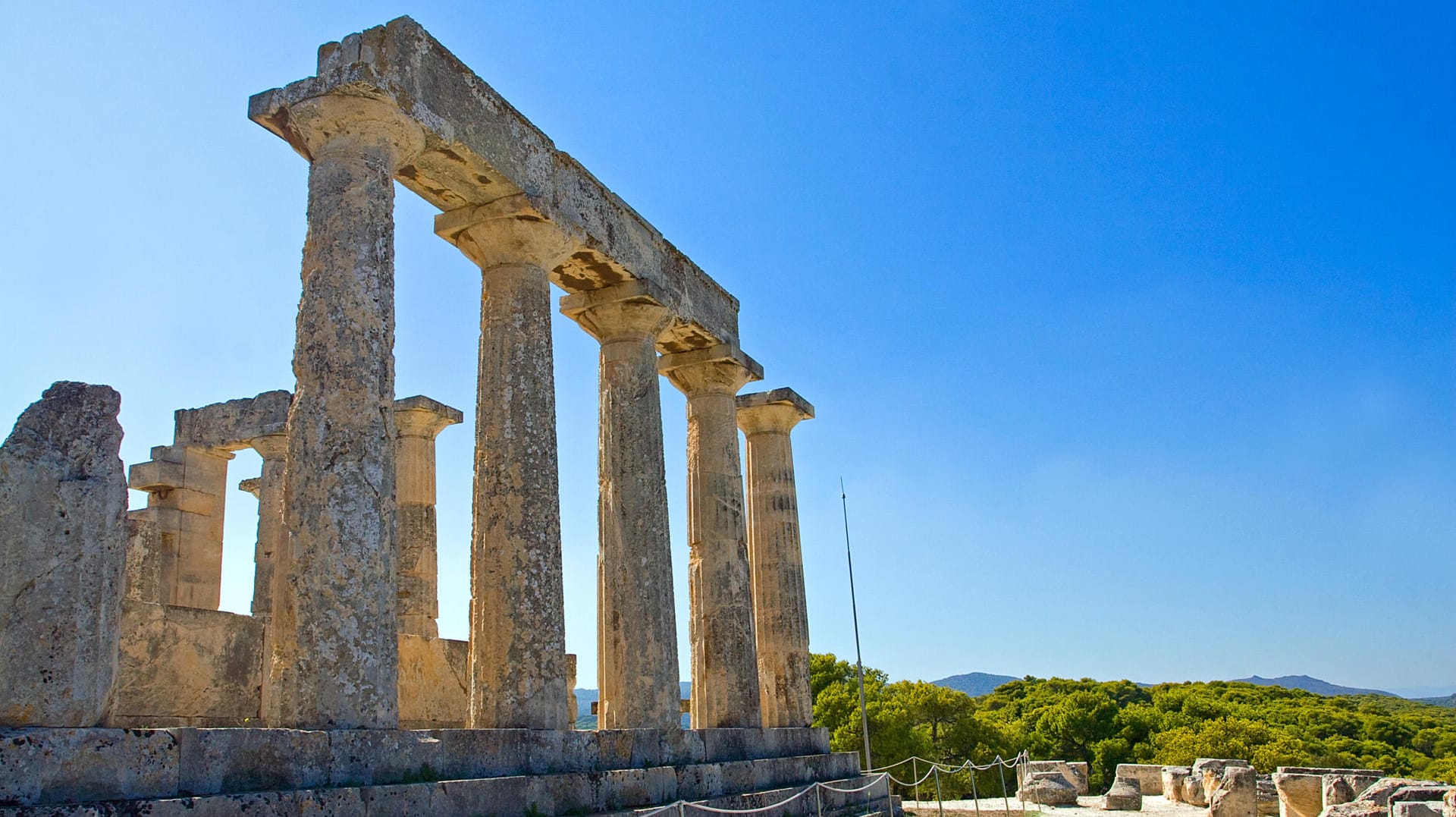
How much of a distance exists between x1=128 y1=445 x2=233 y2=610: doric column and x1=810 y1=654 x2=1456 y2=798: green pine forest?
31228mm

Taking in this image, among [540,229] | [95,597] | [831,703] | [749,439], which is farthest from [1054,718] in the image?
[95,597]

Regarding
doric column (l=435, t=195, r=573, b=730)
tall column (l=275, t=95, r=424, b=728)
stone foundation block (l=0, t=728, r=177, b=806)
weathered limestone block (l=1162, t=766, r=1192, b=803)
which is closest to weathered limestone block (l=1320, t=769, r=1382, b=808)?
weathered limestone block (l=1162, t=766, r=1192, b=803)

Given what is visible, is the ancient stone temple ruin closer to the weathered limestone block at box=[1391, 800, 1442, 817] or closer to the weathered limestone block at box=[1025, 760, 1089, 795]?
the weathered limestone block at box=[1391, 800, 1442, 817]

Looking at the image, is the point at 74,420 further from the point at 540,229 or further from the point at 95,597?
the point at 540,229

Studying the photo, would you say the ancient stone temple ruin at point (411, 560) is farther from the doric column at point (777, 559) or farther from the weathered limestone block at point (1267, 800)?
the weathered limestone block at point (1267, 800)

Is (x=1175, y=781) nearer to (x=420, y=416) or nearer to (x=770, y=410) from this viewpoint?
(x=770, y=410)

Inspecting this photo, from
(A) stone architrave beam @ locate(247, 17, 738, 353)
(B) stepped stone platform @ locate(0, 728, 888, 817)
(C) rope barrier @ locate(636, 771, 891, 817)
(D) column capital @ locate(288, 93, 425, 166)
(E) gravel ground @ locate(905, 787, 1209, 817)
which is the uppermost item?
(A) stone architrave beam @ locate(247, 17, 738, 353)

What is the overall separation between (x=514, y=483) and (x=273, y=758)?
4598 millimetres

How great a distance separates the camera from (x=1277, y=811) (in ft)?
82.8

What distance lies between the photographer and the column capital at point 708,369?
1852 cm

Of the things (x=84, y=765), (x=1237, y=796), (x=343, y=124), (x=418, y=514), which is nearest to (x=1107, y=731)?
(x=1237, y=796)

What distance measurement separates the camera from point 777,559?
20547 millimetres

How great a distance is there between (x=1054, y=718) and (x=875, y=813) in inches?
1563

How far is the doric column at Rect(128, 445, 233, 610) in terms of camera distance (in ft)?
67.2
